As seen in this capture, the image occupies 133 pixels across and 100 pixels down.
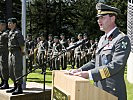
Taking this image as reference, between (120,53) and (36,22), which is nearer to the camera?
(120,53)

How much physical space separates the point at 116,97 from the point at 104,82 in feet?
0.73

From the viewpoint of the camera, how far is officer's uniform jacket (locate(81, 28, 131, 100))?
2896 millimetres

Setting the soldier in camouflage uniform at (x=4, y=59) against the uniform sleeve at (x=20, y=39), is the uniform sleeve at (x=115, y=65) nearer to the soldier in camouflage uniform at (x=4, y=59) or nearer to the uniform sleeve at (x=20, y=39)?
the uniform sleeve at (x=20, y=39)

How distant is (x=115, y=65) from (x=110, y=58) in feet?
0.62

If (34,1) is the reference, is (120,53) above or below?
below

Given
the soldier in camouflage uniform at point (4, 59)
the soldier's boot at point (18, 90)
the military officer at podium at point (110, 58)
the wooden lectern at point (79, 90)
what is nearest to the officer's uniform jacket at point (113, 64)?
the military officer at podium at point (110, 58)

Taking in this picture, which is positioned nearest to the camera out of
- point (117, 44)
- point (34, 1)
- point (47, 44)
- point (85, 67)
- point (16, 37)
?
point (117, 44)

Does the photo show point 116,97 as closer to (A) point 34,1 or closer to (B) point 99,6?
(B) point 99,6

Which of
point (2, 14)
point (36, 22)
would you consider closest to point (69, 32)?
point (36, 22)

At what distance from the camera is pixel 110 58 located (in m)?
3.06

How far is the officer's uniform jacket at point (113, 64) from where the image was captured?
2.90 meters

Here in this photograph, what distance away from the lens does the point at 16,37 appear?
693 cm

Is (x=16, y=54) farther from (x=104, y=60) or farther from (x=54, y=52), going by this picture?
(x=54, y=52)

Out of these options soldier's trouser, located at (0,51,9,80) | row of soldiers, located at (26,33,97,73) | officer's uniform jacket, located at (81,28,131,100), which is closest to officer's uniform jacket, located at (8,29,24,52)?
soldier's trouser, located at (0,51,9,80)
